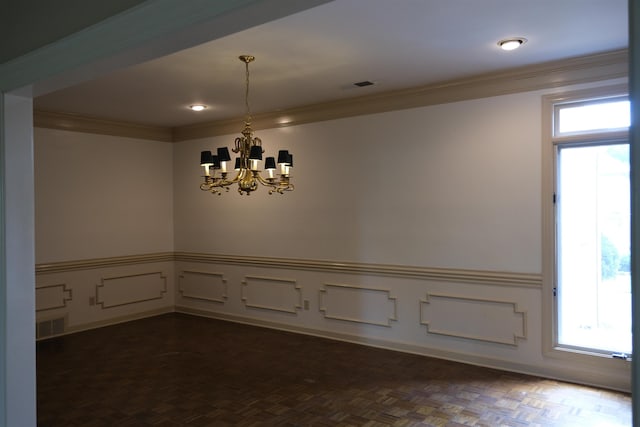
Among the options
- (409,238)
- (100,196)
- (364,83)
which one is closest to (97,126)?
(100,196)

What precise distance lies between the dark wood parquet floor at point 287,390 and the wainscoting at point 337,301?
18cm

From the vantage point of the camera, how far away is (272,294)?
5.87 m

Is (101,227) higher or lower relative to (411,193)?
lower

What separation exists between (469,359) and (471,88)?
8.01ft

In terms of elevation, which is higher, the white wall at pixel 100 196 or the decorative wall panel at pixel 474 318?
the white wall at pixel 100 196

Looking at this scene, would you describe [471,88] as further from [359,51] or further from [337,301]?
[337,301]

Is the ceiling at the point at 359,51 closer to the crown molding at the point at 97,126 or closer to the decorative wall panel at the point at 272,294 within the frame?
the crown molding at the point at 97,126

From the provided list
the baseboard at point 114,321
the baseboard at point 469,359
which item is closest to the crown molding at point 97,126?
the baseboard at point 114,321

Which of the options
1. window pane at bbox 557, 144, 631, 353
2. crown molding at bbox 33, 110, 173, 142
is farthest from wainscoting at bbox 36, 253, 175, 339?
window pane at bbox 557, 144, 631, 353

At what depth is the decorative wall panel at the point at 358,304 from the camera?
16.2ft

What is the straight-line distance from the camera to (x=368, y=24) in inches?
121

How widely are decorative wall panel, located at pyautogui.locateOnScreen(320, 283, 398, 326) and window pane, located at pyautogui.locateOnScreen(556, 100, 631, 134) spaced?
7.29 ft

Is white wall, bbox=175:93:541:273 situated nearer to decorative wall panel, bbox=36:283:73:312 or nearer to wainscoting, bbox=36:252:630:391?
wainscoting, bbox=36:252:630:391

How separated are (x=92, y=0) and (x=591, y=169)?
12.1 ft
